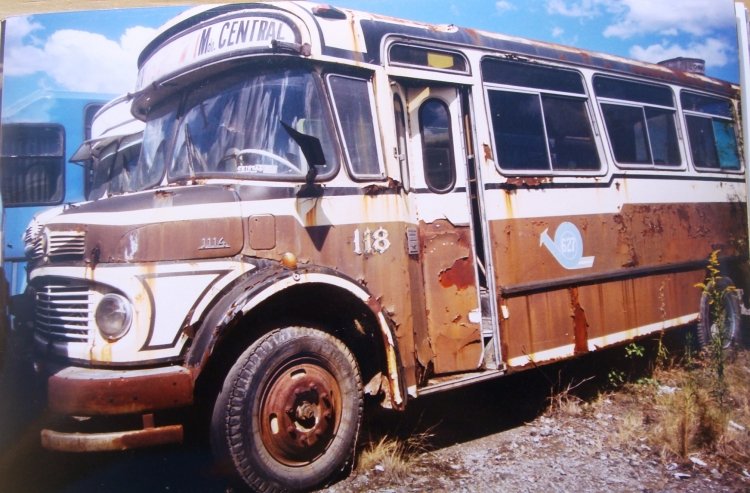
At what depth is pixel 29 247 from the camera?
329cm

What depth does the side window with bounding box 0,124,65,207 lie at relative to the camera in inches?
133

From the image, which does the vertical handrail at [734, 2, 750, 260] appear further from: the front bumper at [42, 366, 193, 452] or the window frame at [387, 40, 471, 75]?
the front bumper at [42, 366, 193, 452]

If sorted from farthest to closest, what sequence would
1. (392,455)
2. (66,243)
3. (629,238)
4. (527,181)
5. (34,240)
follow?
(629,238) → (527,181) → (392,455) → (34,240) → (66,243)

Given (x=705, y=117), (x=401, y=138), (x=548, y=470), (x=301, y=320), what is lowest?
(x=548, y=470)

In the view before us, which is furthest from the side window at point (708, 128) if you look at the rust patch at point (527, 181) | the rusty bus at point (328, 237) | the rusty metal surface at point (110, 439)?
the rusty metal surface at point (110, 439)

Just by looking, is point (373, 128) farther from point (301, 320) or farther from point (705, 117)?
point (705, 117)

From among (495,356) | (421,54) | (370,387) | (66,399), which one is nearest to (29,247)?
(66,399)

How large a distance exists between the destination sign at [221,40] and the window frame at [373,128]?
36 centimetres

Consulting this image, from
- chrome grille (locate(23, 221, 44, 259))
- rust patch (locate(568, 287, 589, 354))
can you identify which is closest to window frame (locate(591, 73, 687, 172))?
rust patch (locate(568, 287, 589, 354))

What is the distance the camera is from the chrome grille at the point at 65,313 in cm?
303

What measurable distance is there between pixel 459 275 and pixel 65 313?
2.48m

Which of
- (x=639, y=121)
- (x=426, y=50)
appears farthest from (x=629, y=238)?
(x=426, y=50)

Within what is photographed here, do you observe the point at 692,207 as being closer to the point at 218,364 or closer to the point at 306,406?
the point at 306,406

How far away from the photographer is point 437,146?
4.17 meters
